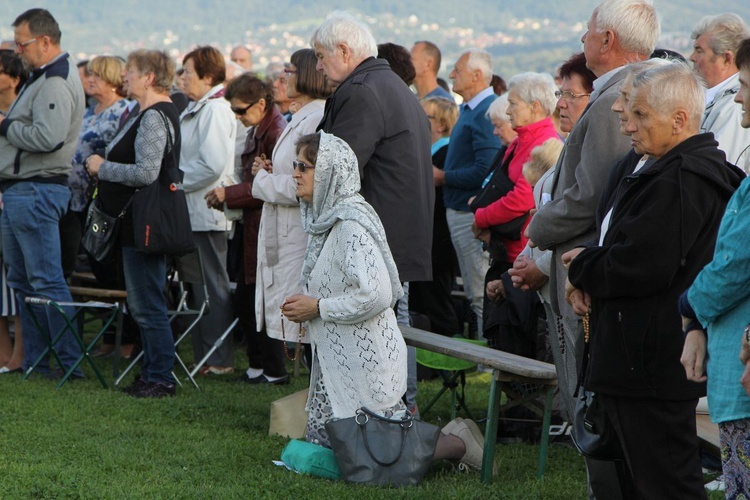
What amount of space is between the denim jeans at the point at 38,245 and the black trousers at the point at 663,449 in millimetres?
5041

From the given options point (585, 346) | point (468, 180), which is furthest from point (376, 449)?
point (468, 180)

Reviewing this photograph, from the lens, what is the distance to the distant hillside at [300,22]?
64.8 metres

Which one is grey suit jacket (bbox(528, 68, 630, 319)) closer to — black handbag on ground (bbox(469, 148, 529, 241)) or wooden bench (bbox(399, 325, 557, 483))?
wooden bench (bbox(399, 325, 557, 483))

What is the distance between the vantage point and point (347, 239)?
4871 millimetres

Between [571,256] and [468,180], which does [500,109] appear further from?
[571,256]

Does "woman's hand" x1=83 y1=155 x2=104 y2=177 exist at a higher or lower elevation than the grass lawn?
higher

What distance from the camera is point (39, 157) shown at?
731cm

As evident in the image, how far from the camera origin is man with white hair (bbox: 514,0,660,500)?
4176 mm

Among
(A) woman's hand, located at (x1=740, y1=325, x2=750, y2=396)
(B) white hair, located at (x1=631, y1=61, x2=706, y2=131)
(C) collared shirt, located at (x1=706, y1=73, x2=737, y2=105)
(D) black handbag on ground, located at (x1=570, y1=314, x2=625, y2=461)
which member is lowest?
(D) black handbag on ground, located at (x1=570, y1=314, x2=625, y2=461)

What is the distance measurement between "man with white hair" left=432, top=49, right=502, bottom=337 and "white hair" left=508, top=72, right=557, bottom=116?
1.37 metres

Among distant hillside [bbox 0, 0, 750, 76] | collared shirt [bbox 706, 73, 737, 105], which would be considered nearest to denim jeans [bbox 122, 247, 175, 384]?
collared shirt [bbox 706, 73, 737, 105]

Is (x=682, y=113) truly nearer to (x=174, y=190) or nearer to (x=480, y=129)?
(x=174, y=190)

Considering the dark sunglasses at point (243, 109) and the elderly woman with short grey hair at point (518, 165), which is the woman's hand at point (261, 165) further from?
the elderly woman with short grey hair at point (518, 165)

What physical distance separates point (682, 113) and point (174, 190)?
159 inches
